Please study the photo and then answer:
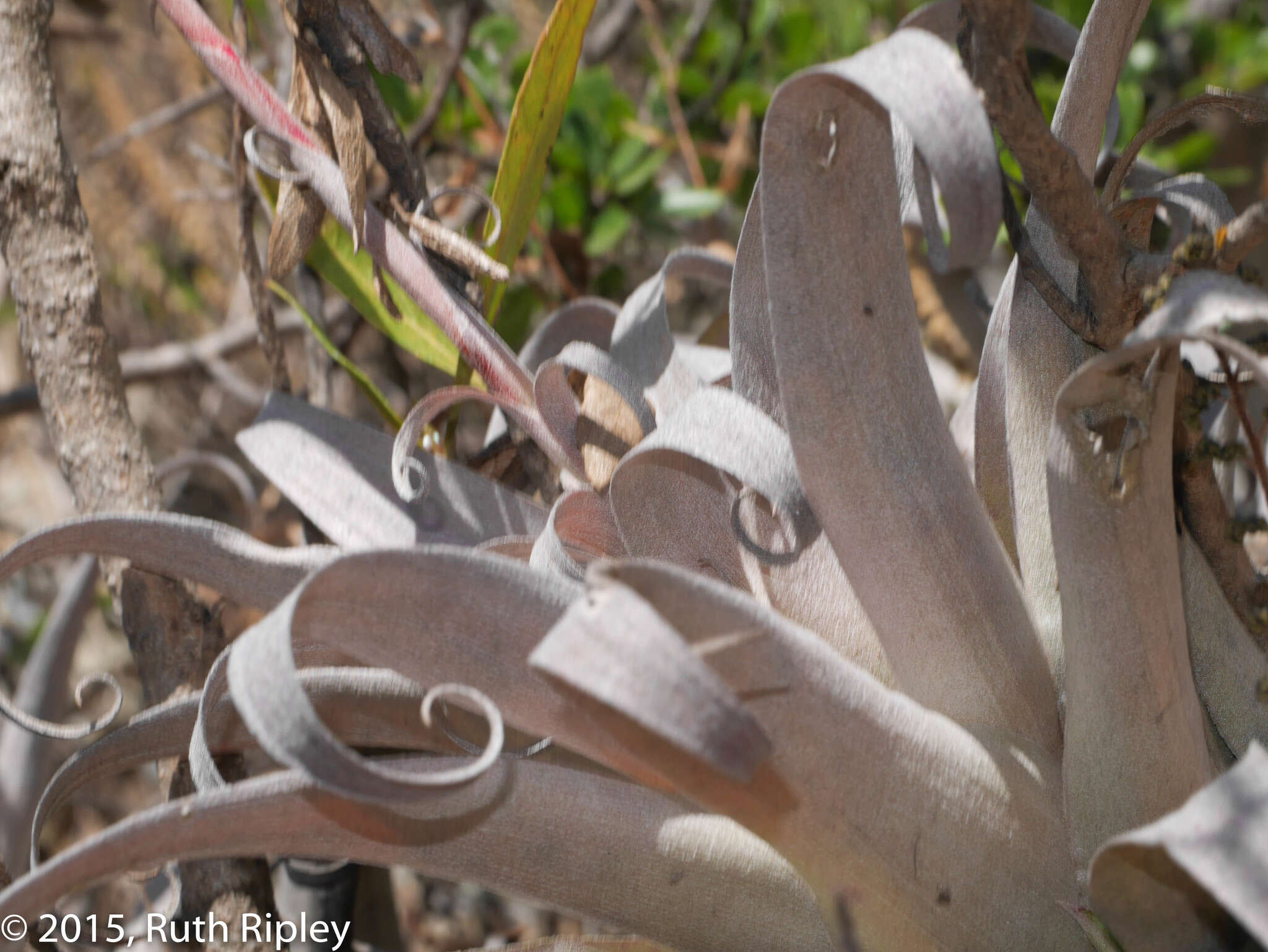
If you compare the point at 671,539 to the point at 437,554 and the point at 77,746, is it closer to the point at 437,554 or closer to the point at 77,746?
the point at 437,554

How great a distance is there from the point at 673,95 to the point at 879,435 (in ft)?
2.25

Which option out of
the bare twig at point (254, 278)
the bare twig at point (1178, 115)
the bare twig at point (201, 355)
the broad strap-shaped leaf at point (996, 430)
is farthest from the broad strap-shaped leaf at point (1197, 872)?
the bare twig at point (201, 355)

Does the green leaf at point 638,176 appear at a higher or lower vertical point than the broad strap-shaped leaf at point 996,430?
lower

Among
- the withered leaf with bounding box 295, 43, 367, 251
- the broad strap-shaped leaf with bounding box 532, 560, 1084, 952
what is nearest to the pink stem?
the withered leaf with bounding box 295, 43, 367, 251

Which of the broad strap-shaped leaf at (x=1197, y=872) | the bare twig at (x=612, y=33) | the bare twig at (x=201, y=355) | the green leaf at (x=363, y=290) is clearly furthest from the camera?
the bare twig at (x=612, y=33)

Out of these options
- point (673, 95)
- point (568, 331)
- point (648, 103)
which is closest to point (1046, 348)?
point (568, 331)

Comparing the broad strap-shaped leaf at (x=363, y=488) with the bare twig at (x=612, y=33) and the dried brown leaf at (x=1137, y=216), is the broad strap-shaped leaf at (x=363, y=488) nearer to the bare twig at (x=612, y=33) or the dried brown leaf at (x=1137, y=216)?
the dried brown leaf at (x=1137, y=216)

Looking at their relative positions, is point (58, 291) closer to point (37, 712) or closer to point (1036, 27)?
point (37, 712)

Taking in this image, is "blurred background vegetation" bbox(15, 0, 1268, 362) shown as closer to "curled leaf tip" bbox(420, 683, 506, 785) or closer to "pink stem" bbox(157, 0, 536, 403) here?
"pink stem" bbox(157, 0, 536, 403)

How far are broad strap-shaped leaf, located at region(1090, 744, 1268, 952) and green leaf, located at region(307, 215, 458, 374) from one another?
40 cm

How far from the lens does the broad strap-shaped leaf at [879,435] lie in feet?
1.14

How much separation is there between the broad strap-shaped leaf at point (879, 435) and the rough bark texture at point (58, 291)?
0.36 m

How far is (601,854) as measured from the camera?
14.8 inches

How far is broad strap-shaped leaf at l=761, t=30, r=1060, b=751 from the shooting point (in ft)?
1.14
